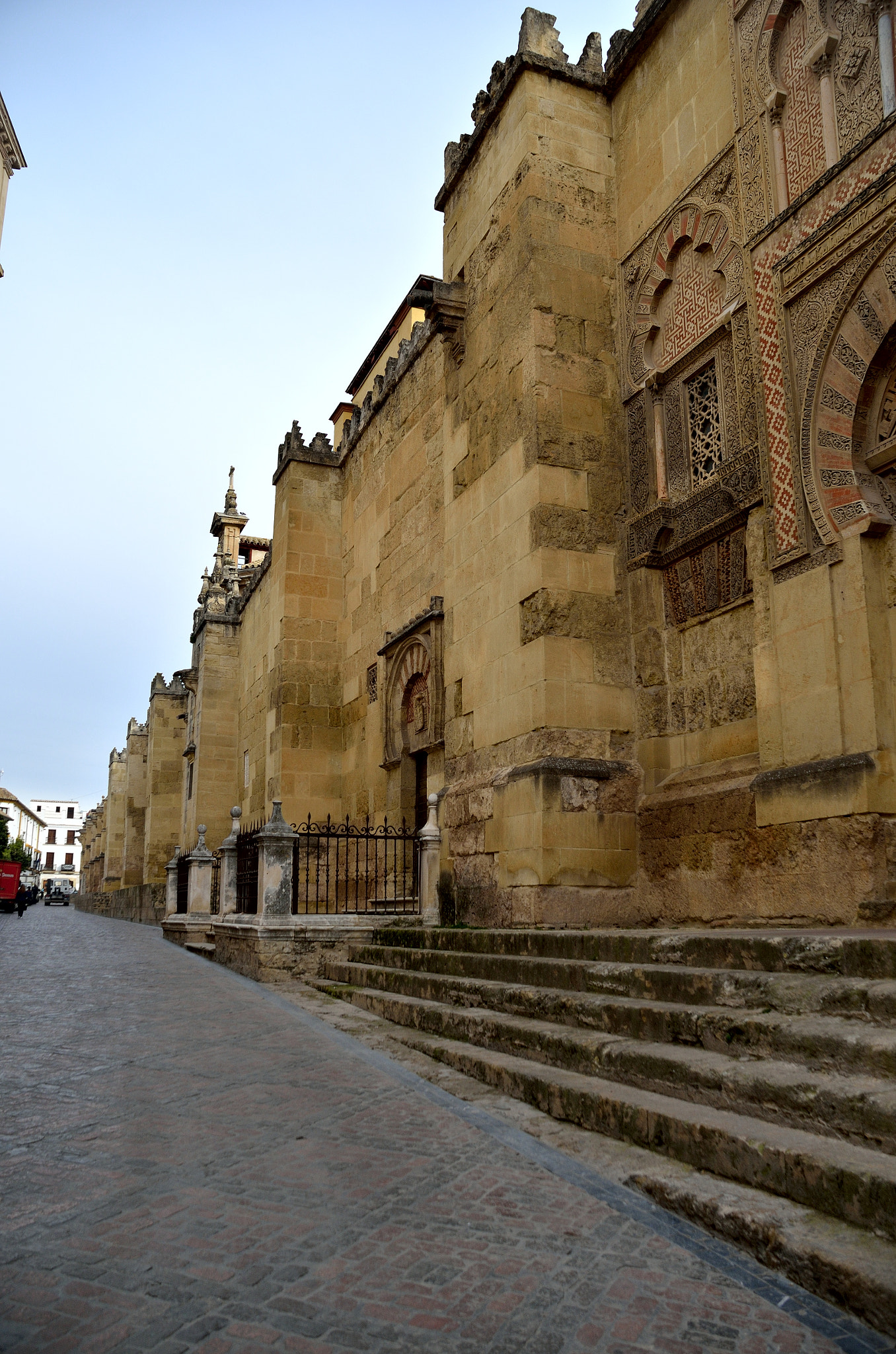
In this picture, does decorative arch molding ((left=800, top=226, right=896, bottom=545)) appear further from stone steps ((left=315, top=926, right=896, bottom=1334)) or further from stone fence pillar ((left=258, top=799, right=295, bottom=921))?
stone fence pillar ((left=258, top=799, right=295, bottom=921))

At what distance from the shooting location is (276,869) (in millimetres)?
9891

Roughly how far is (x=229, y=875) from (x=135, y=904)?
64.5ft

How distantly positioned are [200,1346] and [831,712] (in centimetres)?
464

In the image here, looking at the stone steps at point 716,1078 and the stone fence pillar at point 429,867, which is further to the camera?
the stone fence pillar at point 429,867

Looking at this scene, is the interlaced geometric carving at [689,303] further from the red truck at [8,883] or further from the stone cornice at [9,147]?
the red truck at [8,883]

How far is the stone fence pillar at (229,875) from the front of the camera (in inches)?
475

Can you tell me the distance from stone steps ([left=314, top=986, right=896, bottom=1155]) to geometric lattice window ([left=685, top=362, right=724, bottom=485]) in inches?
167

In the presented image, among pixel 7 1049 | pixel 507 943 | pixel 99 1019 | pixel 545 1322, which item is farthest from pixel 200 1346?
pixel 99 1019

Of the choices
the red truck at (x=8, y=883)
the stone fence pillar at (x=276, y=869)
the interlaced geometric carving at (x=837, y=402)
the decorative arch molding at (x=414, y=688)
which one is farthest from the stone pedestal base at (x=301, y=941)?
the red truck at (x=8, y=883)

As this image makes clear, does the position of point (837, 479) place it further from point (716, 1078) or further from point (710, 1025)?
point (716, 1078)

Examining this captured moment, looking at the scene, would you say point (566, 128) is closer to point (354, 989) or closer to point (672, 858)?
point (672, 858)

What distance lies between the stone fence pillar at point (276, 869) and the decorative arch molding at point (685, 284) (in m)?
5.33

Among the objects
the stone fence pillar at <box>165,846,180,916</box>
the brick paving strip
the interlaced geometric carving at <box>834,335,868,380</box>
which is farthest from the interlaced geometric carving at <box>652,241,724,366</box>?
the stone fence pillar at <box>165,846,180,916</box>

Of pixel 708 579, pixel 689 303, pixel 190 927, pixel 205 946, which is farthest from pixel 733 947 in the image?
pixel 190 927
